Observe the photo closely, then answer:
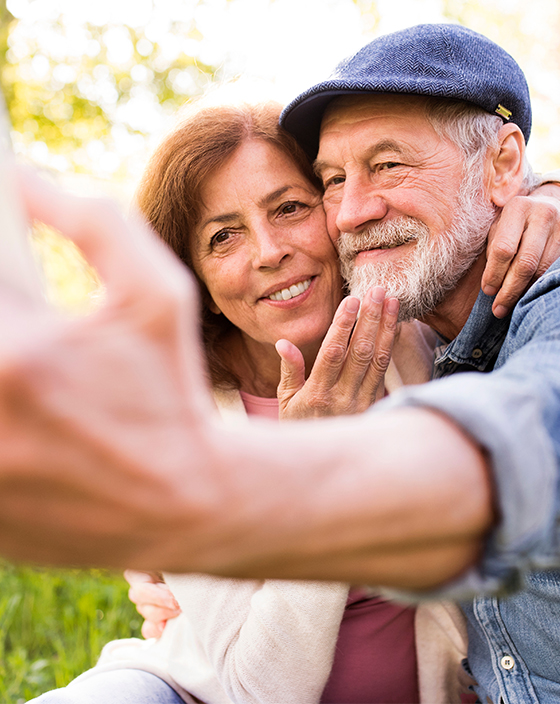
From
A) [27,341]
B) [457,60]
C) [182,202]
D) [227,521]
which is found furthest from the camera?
[182,202]

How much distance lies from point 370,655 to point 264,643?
50cm

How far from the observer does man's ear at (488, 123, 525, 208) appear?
2.15m

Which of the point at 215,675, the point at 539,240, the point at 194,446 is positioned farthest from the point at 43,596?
the point at 194,446

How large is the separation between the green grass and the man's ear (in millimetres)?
2726

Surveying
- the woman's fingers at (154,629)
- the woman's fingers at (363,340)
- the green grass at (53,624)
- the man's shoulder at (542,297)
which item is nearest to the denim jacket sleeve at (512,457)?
the man's shoulder at (542,297)

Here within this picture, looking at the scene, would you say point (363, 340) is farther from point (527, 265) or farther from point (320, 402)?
point (527, 265)

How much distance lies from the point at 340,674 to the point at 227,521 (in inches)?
74.4

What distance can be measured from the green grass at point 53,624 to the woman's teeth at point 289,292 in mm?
1886

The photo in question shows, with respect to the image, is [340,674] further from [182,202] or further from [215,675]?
[182,202]

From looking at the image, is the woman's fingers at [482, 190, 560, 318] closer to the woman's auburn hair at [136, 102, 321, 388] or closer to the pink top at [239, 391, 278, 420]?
the woman's auburn hair at [136, 102, 321, 388]

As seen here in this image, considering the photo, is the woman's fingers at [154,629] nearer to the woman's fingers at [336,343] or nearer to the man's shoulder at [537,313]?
the woman's fingers at [336,343]

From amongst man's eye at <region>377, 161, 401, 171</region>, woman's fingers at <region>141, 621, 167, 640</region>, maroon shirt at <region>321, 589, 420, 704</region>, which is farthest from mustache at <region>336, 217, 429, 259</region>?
woman's fingers at <region>141, 621, 167, 640</region>

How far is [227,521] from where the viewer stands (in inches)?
24.3

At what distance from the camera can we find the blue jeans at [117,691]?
1851 millimetres
